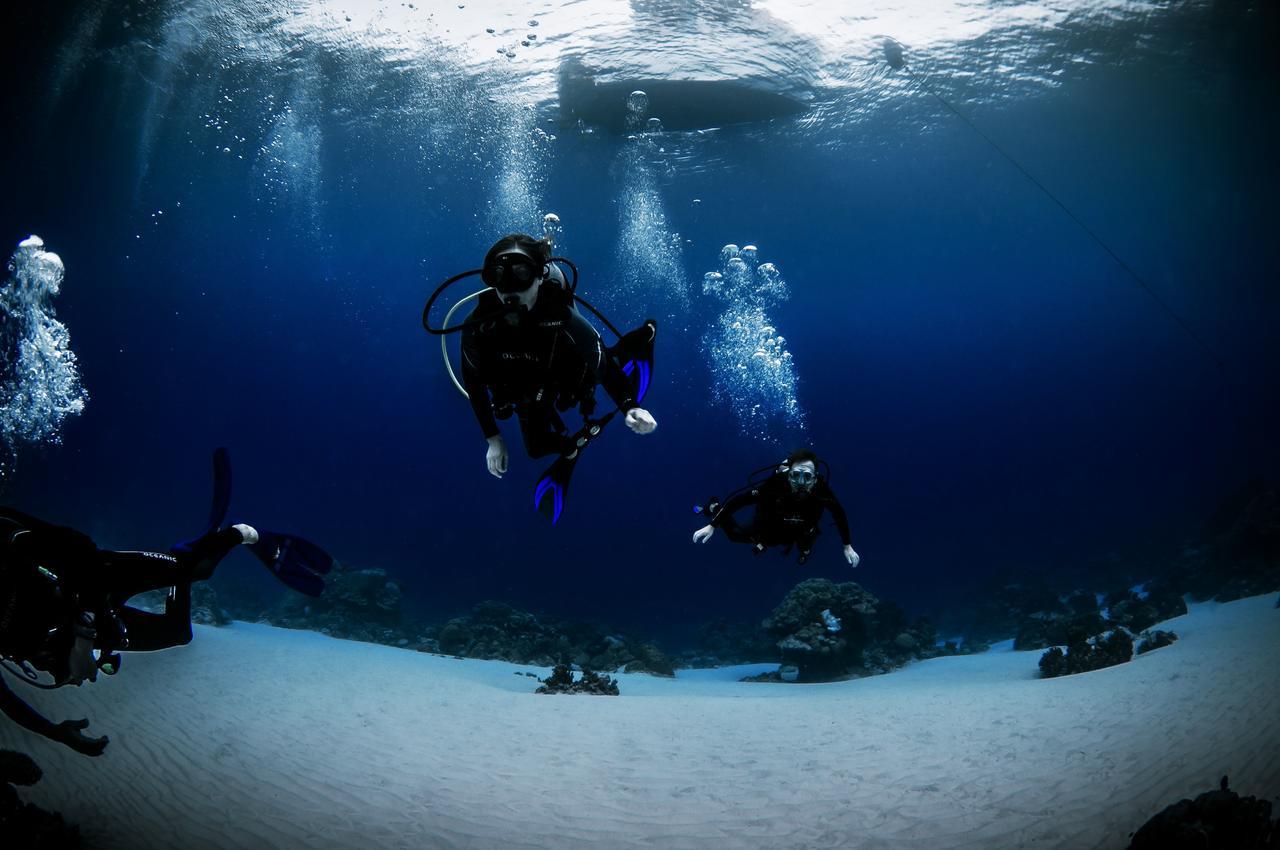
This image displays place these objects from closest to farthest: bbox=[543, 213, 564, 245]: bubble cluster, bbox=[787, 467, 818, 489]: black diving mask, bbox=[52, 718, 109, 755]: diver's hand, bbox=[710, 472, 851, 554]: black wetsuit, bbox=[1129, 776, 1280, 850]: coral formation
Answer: bbox=[1129, 776, 1280, 850]: coral formation, bbox=[52, 718, 109, 755]: diver's hand, bbox=[787, 467, 818, 489]: black diving mask, bbox=[710, 472, 851, 554]: black wetsuit, bbox=[543, 213, 564, 245]: bubble cluster

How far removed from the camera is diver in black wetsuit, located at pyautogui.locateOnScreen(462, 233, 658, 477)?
12.2 feet

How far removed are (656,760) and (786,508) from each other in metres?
3.26

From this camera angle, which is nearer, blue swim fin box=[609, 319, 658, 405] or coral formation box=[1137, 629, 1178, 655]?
blue swim fin box=[609, 319, 658, 405]

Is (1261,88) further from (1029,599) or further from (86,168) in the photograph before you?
(86,168)

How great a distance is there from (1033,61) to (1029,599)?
19278 millimetres

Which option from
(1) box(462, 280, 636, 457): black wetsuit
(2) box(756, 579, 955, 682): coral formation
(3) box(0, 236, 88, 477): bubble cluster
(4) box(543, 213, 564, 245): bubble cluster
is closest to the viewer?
(1) box(462, 280, 636, 457): black wetsuit

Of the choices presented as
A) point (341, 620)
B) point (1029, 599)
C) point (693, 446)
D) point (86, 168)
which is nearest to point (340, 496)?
point (693, 446)

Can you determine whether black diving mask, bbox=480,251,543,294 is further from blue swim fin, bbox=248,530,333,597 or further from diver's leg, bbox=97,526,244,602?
diver's leg, bbox=97,526,244,602

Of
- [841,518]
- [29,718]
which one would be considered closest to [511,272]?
[29,718]

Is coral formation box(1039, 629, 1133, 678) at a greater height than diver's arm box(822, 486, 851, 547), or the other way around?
diver's arm box(822, 486, 851, 547)

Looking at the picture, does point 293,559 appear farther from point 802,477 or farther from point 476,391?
point 802,477

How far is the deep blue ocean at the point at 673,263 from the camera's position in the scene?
1698 centimetres

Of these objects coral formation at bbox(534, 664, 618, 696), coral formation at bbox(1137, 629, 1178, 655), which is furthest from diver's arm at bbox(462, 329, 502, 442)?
coral formation at bbox(1137, 629, 1178, 655)

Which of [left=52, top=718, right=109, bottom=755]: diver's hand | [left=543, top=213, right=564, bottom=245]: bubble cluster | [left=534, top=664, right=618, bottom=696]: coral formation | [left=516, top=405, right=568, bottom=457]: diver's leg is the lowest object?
[left=534, top=664, right=618, bottom=696]: coral formation
